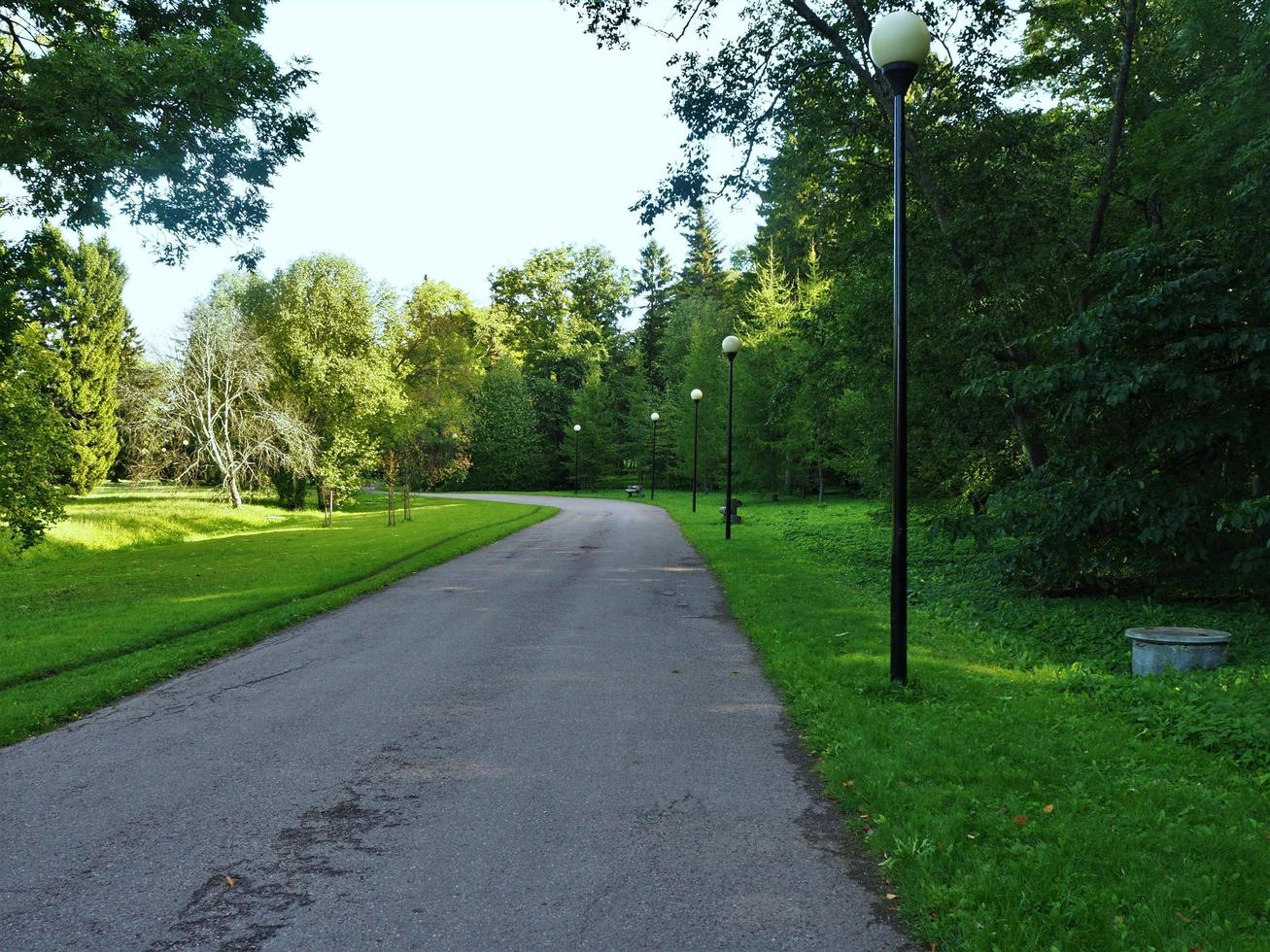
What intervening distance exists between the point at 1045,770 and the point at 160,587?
12255mm

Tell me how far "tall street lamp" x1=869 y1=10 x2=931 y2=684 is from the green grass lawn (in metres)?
0.57

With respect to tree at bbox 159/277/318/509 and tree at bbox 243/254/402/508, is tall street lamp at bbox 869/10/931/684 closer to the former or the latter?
tree at bbox 243/254/402/508

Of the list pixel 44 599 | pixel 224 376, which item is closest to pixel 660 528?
pixel 44 599

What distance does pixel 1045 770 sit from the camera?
Answer: 4293 millimetres

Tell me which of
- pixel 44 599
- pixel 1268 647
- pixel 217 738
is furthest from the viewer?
pixel 44 599

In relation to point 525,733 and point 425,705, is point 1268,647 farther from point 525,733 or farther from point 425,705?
point 425,705

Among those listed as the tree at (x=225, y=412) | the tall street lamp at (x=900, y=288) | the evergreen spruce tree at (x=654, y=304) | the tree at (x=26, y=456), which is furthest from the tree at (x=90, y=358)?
the tall street lamp at (x=900, y=288)

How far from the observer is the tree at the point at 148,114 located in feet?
31.4

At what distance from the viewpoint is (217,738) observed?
516cm

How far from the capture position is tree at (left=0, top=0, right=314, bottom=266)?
31.4 feet

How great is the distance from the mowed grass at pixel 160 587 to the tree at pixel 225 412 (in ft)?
11.8

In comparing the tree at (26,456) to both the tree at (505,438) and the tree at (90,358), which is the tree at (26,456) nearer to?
the tree at (90,358)

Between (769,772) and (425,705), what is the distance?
108 inches

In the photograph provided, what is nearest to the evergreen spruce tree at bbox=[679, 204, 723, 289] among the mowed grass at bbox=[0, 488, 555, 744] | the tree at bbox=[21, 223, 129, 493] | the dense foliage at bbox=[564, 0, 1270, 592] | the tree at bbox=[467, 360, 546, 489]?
the tree at bbox=[467, 360, 546, 489]
